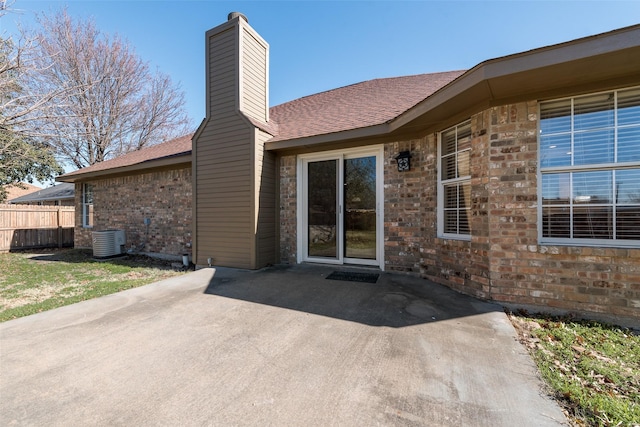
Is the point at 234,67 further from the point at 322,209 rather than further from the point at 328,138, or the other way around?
the point at 322,209

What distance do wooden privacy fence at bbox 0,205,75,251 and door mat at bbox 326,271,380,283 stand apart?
42.1 feet

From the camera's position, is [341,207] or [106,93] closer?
[341,207]

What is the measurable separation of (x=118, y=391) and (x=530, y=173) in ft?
15.2

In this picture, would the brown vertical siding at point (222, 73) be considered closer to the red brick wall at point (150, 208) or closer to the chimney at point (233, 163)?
the chimney at point (233, 163)

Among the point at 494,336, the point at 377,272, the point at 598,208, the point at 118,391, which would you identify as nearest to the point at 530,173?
the point at 598,208

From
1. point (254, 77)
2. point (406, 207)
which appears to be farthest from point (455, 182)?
point (254, 77)

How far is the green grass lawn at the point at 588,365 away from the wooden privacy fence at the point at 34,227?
15604 millimetres

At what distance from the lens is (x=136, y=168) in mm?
7746

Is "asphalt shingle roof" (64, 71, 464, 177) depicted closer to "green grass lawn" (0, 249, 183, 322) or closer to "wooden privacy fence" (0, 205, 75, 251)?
"green grass lawn" (0, 249, 183, 322)

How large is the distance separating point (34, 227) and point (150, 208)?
7.16 metres

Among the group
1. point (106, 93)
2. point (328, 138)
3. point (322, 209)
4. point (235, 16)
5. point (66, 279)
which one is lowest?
point (66, 279)

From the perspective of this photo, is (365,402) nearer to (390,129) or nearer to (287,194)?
(390,129)

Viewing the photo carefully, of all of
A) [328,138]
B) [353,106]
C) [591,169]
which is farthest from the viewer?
[353,106]

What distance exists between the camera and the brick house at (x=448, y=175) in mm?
3039
